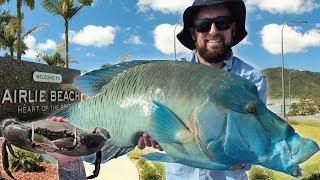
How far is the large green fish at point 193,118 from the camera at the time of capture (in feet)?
3.34

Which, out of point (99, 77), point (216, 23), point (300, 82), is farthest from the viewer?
point (300, 82)

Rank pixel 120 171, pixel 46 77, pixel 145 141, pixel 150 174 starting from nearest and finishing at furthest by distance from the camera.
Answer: pixel 145 141 < pixel 150 174 < pixel 120 171 < pixel 46 77

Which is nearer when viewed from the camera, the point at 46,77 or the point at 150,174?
the point at 150,174

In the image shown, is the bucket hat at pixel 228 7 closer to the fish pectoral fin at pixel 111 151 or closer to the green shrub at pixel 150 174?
the fish pectoral fin at pixel 111 151

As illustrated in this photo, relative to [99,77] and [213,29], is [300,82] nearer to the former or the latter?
[213,29]

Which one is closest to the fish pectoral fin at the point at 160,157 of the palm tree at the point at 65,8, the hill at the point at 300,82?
the palm tree at the point at 65,8

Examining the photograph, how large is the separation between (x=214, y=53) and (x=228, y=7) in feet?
0.61

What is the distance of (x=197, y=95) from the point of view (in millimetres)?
1105

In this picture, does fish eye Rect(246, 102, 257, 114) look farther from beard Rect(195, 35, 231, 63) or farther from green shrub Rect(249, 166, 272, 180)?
green shrub Rect(249, 166, 272, 180)

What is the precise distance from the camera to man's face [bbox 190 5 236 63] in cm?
161

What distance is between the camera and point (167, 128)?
41.4 inches

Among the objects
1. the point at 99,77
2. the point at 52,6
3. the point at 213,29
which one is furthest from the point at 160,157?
the point at 52,6

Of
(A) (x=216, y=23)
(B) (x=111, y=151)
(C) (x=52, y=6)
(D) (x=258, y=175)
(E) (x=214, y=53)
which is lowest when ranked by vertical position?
(D) (x=258, y=175)

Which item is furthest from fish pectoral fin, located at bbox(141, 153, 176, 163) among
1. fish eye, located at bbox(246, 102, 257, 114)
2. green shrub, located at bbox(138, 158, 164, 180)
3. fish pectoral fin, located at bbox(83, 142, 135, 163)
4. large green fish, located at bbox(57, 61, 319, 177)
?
green shrub, located at bbox(138, 158, 164, 180)
